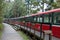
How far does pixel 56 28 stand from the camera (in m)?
15.9

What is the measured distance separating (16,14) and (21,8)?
6415mm

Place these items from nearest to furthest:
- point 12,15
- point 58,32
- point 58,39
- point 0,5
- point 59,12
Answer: point 58,39, point 58,32, point 59,12, point 0,5, point 12,15

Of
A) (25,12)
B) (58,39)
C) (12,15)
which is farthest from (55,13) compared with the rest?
(12,15)

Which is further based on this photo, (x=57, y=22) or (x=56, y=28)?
(x=57, y=22)

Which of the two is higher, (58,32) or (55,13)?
(55,13)

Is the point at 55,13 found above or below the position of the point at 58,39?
above

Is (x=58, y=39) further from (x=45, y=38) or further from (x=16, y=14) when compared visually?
(x=16, y=14)

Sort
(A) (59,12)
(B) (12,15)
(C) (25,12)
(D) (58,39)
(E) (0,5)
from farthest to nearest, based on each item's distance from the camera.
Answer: (B) (12,15) → (C) (25,12) → (E) (0,5) → (A) (59,12) → (D) (58,39)

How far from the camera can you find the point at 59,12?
16.7 m

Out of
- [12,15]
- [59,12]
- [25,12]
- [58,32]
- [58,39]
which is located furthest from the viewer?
[12,15]

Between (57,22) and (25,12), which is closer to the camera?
(57,22)

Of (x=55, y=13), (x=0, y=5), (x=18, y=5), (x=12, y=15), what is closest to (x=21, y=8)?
(x=18, y=5)

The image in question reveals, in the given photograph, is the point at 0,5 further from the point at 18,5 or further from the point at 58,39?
the point at 18,5

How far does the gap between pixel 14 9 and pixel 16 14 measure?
113 inches
